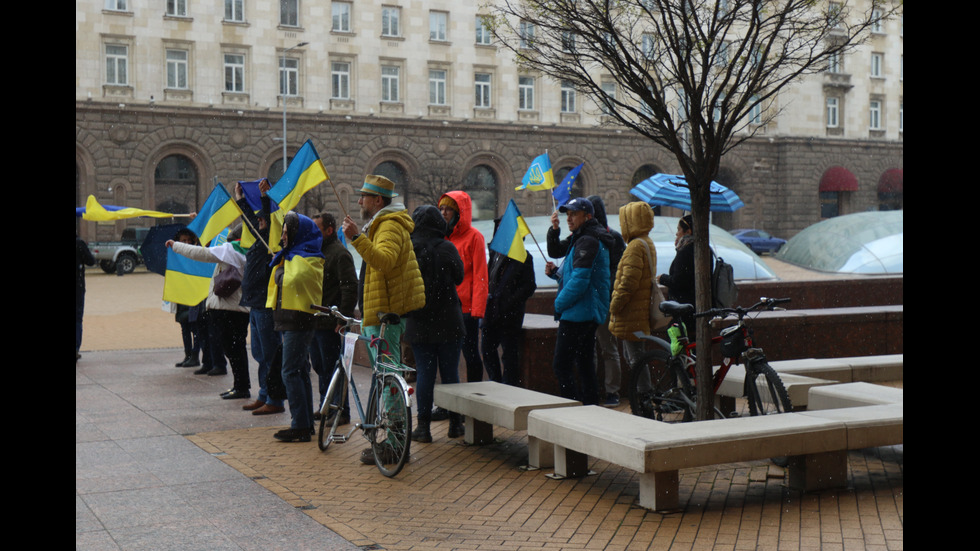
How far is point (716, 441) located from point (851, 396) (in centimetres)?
199

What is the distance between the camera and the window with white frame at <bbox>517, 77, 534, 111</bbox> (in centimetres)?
4600

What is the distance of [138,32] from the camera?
3872cm

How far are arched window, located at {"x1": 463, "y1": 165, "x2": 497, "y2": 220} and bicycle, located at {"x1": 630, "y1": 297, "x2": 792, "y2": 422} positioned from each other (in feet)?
125

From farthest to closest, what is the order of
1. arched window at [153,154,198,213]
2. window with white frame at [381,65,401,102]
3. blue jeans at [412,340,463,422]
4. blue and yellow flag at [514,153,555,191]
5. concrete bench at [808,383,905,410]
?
window with white frame at [381,65,401,102]
arched window at [153,154,198,213]
blue and yellow flag at [514,153,555,191]
blue jeans at [412,340,463,422]
concrete bench at [808,383,905,410]

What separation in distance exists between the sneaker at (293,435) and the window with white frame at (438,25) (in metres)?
37.7

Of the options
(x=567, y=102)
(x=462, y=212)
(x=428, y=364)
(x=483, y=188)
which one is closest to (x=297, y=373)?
(x=428, y=364)

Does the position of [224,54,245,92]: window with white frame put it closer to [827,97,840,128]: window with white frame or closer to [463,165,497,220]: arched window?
[463,165,497,220]: arched window

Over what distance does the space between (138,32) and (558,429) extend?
36713 millimetres

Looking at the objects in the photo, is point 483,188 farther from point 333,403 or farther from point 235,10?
point 333,403

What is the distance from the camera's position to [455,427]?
7910mm

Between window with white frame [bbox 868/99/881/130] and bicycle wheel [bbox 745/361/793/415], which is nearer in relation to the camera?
bicycle wheel [bbox 745/361/793/415]

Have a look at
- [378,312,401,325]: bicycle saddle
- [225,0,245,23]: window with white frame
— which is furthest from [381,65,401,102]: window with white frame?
[378,312,401,325]: bicycle saddle
